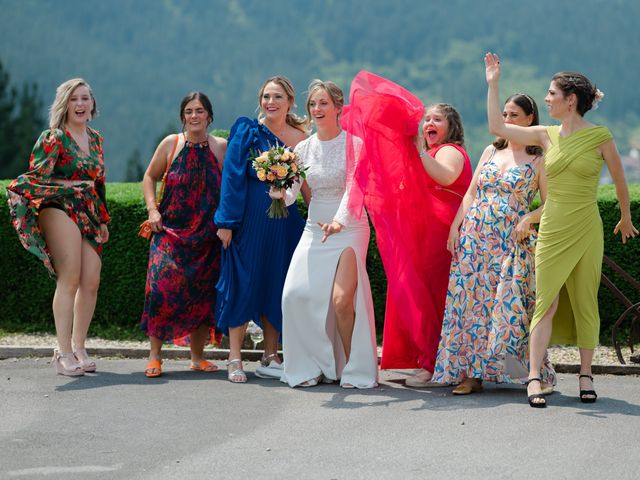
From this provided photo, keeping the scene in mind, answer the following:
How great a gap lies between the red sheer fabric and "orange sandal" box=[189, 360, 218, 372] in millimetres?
1560

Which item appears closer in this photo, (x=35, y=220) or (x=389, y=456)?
(x=389, y=456)

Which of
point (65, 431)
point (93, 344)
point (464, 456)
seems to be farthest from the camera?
point (93, 344)

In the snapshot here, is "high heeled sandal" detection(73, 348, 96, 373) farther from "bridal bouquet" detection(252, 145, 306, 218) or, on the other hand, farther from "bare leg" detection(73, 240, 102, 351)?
"bridal bouquet" detection(252, 145, 306, 218)

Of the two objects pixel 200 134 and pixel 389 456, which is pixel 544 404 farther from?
pixel 200 134

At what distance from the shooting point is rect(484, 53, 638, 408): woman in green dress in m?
7.09

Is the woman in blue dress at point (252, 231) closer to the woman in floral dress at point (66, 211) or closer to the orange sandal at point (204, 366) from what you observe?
the orange sandal at point (204, 366)

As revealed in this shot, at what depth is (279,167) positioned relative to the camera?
766 cm

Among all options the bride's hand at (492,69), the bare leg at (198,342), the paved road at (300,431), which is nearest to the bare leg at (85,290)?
the paved road at (300,431)

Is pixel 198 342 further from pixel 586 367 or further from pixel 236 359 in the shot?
pixel 586 367

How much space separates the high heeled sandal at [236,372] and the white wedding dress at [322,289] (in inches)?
12.9

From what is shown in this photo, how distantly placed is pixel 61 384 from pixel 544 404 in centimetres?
367

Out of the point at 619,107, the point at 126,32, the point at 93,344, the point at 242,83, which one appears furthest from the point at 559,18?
the point at 93,344

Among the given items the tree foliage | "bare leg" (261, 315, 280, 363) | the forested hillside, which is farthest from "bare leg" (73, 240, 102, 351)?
the forested hillside

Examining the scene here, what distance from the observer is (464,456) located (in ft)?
18.8
